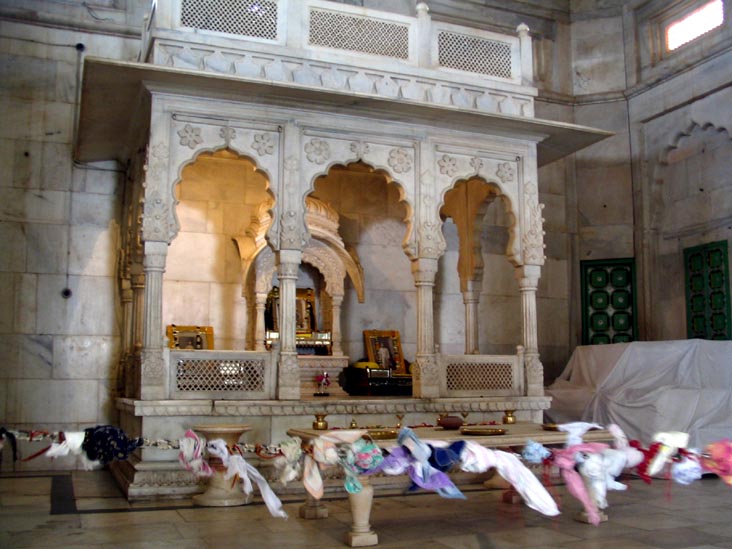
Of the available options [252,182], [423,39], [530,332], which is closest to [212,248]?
[252,182]

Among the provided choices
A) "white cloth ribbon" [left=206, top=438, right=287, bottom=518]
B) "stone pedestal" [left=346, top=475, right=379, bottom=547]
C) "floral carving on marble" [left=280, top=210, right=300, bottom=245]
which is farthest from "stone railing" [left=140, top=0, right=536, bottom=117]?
"stone pedestal" [left=346, top=475, right=379, bottom=547]

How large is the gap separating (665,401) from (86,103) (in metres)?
7.15

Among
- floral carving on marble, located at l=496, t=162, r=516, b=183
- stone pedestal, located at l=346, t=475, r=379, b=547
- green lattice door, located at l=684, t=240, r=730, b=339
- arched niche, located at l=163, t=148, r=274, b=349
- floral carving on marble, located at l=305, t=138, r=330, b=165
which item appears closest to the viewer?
stone pedestal, located at l=346, t=475, r=379, b=547

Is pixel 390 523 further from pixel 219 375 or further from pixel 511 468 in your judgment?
pixel 219 375

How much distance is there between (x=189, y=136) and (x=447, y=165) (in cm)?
286

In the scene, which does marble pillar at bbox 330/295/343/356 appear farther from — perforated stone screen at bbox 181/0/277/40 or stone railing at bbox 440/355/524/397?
perforated stone screen at bbox 181/0/277/40

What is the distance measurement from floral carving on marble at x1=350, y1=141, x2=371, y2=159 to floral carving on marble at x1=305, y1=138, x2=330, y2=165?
0.95 feet

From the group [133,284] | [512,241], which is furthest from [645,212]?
[133,284]

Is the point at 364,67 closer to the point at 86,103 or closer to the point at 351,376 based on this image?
the point at 86,103

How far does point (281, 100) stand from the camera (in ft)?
27.1

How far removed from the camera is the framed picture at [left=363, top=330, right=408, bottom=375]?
10820mm

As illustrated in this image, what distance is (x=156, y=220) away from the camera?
Answer: 770 centimetres

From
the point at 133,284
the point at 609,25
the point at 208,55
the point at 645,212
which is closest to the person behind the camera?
the point at 208,55

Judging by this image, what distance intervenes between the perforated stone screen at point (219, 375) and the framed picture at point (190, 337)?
73.7 inches
